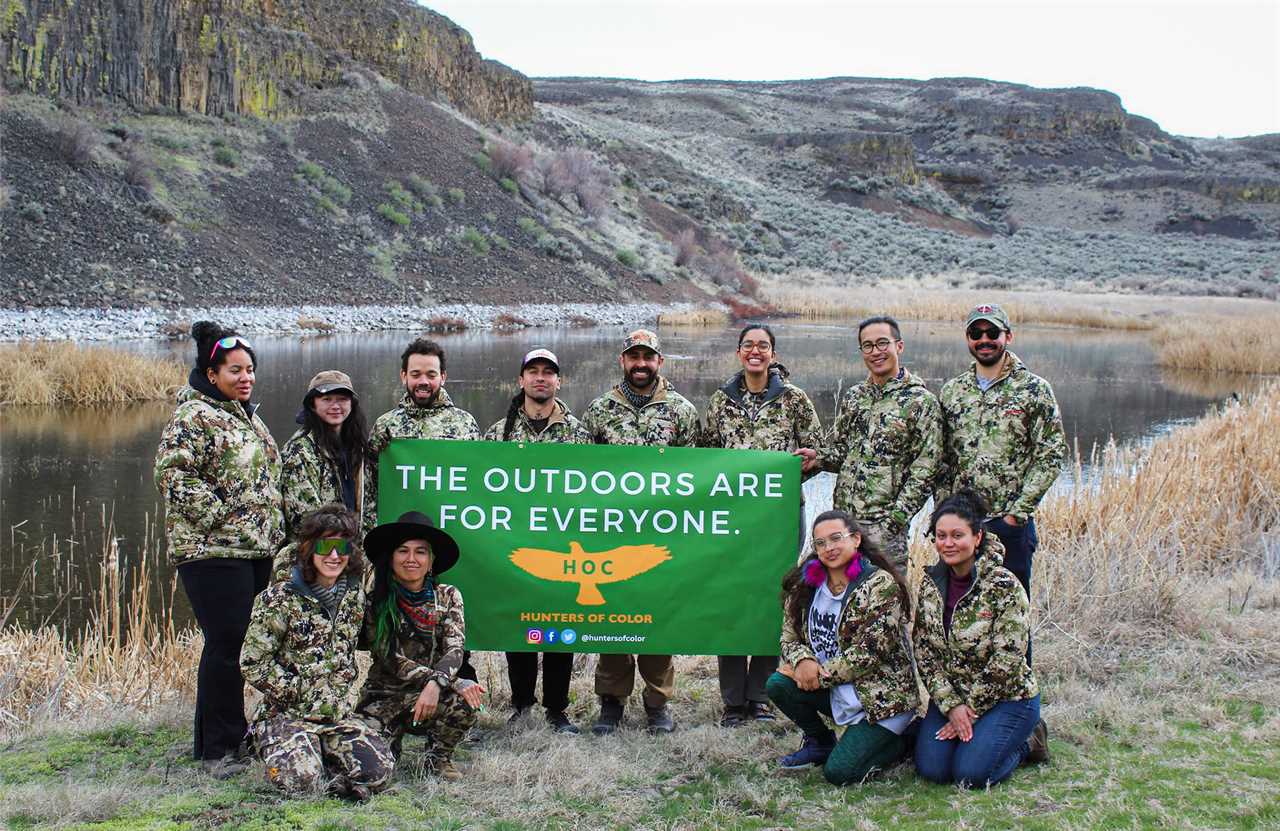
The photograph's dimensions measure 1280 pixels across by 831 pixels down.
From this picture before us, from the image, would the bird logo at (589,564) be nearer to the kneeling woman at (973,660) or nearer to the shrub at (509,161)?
the kneeling woman at (973,660)

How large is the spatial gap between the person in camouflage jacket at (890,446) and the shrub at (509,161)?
4093 centimetres

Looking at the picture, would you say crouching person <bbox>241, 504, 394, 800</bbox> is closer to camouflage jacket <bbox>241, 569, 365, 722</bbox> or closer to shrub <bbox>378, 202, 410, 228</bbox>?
camouflage jacket <bbox>241, 569, 365, 722</bbox>

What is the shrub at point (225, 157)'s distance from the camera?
35.6 metres

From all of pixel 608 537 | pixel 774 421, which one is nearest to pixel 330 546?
pixel 608 537

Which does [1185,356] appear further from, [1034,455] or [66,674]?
[66,674]

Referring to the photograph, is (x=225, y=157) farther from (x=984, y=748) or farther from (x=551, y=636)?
(x=984, y=748)

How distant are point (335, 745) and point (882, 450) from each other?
2753 mm

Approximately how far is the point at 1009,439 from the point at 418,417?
2823 mm

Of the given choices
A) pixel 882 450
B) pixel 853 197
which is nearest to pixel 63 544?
pixel 882 450

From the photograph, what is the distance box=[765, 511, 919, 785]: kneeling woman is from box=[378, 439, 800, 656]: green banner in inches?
25.8

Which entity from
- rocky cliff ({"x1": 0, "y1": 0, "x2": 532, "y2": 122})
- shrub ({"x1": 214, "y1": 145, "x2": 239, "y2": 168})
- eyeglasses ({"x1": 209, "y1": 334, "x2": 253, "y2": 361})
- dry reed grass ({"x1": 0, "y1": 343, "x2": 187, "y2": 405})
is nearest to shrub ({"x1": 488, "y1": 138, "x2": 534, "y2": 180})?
rocky cliff ({"x1": 0, "y1": 0, "x2": 532, "y2": 122})

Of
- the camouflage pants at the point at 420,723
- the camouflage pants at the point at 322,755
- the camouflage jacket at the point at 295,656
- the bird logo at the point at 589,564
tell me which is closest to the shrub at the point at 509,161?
the bird logo at the point at 589,564

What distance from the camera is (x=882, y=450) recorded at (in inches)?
201

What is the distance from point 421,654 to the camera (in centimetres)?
459
